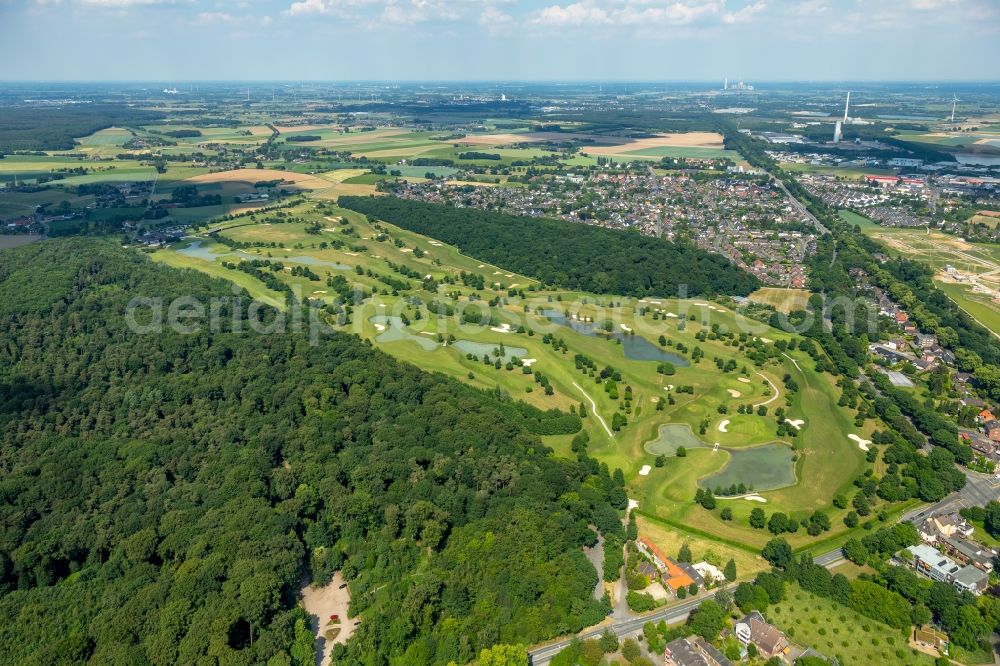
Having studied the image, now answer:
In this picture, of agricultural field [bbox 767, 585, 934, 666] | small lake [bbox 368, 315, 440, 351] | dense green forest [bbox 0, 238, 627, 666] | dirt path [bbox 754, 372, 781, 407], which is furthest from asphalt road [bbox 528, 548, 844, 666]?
small lake [bbox 368, 315, 440, 351]

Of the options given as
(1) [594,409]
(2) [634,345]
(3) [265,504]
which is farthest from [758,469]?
(3) [265,504]

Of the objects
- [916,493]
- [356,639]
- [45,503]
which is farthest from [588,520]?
[45,503]

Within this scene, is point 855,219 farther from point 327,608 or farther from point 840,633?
point 327,608

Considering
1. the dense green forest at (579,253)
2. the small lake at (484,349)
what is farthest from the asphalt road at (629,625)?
the dense green forest at (579,253)

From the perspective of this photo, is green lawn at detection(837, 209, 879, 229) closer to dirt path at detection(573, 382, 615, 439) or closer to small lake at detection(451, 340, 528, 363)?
small lake at detection(451, 340, 528, 363)

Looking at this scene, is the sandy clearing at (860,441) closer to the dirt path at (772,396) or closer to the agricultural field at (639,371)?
the agricultural field at (639,371)

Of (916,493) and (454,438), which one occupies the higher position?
(454,438)

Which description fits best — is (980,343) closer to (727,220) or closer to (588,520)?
(588,520)

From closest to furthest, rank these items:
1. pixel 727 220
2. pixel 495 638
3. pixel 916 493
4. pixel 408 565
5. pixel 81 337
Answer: pixel 495 638 → pixel 408 565 → pixel 916 493 → pixel 81 337 → pixel 727 220
